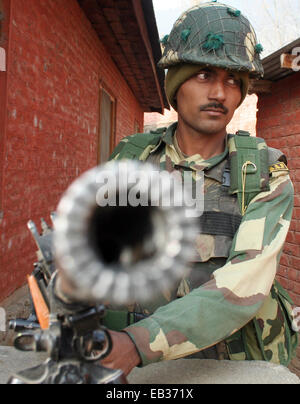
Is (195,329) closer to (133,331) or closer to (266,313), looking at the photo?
(133,331)

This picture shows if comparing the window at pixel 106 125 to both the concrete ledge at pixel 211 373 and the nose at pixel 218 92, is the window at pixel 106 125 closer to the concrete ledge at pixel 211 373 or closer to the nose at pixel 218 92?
the nose at pixel 218 92

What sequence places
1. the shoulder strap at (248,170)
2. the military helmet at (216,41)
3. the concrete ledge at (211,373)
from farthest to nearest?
the military helmet at (216,41) → the shoulder strap at (248,170) → the concrete ledge at (211,373)

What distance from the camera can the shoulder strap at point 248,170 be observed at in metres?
1.57

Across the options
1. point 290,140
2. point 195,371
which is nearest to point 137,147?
point 195,371

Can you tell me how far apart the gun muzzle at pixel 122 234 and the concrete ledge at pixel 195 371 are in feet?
2.64

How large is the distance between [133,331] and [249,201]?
73cm

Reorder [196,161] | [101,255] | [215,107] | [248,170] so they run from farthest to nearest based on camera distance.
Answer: [196,161]
[215,107]
[248,170]
[101,255]

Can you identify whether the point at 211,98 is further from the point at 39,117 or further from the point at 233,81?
the point at 39,117

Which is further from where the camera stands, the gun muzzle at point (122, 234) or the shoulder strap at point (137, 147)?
the shoulder strap at point (137, 147)

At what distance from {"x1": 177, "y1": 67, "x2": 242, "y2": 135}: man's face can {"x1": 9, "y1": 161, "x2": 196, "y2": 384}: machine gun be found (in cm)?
107

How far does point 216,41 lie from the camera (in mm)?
1706

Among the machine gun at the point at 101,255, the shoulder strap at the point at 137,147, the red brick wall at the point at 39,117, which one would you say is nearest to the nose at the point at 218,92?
Answer: the shoulder strap at the point at 137,147

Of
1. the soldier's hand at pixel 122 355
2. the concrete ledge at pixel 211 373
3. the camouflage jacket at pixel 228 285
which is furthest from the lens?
the concrete ledge at pixel 211 373

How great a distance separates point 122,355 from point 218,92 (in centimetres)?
115
